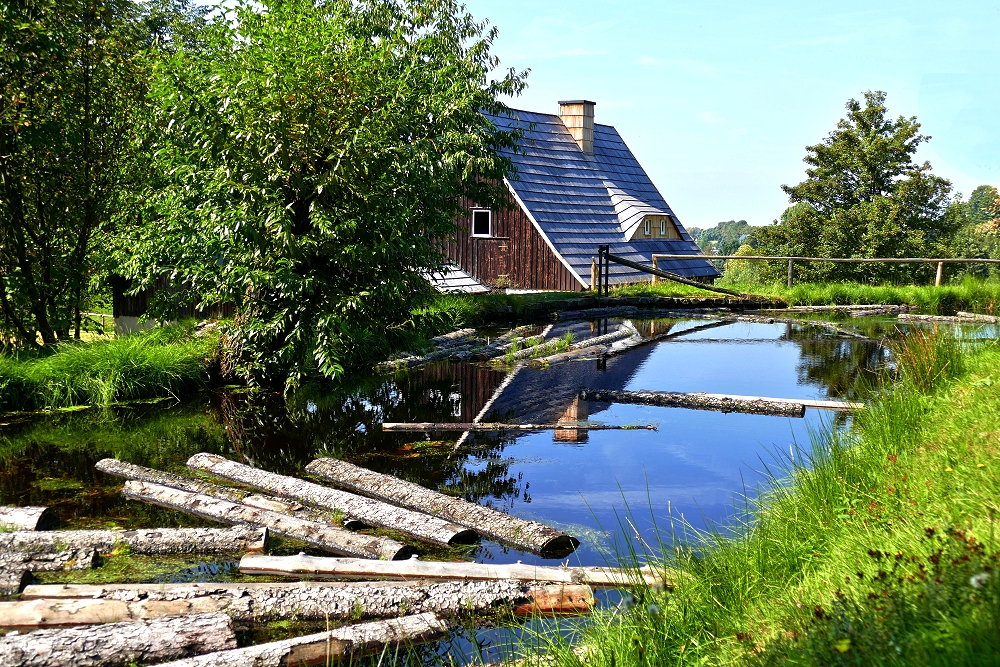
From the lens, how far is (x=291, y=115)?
1254 cm

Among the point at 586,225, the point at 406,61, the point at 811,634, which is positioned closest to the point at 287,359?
the point at 406,61

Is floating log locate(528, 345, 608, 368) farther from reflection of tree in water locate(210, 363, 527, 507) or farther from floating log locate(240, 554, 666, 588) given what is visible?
floating log locate(240, 554, 666, 588)

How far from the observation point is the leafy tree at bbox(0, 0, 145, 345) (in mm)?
13266

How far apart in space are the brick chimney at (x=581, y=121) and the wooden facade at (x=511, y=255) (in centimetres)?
707

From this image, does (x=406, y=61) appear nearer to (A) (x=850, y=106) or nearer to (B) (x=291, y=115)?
(B) (x=291, y=115)

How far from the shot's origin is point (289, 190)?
13.0 meters

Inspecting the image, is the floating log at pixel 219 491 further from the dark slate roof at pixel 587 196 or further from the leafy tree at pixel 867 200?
the leafy tree at pixel 867 200

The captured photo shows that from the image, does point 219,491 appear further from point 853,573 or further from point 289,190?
point 289,190

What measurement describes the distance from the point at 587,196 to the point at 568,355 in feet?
57.9

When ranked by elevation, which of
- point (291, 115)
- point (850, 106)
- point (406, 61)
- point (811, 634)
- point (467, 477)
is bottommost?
point (467, 477)

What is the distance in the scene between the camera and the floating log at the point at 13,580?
17.9 ft

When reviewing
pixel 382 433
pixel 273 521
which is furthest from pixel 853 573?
pixel 382 433

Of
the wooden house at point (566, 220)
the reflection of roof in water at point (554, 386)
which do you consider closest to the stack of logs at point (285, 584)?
the reflection of roof in water at point (554, 386)

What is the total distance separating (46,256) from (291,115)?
5488 mm
